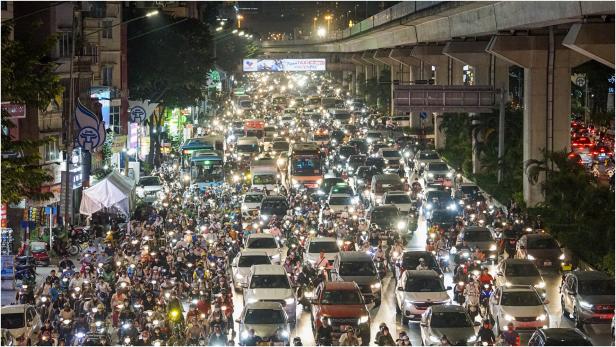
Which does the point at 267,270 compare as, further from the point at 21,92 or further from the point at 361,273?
the point at 21,92

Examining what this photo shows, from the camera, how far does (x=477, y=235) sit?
3928cm

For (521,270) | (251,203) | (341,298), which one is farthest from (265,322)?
(251,203)

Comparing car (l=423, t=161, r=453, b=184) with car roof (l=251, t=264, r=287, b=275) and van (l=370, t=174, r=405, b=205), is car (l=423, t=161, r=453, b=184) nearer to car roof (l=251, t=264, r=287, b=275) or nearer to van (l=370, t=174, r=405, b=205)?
van (l=370, t=174, r=405, b=205)

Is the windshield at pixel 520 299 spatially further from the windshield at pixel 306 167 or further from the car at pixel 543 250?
the windshield at pixel 306 167

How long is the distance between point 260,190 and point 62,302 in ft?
91.8

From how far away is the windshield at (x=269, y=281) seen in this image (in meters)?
30.7

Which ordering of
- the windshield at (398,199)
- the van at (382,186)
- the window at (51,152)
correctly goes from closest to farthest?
the window at (51,152) → the windshield at (398,199) → the van at (382,186)

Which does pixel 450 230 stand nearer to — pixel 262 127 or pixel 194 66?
pixel 194 66

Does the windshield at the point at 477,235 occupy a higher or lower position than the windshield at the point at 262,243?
higher

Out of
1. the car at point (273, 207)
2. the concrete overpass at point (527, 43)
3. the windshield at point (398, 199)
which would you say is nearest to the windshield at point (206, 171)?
the concrete overpass at point (527, 43)

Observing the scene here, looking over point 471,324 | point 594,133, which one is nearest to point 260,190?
point 471,324

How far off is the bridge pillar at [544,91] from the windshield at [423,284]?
2425cm

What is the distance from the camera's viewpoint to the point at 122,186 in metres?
44.0

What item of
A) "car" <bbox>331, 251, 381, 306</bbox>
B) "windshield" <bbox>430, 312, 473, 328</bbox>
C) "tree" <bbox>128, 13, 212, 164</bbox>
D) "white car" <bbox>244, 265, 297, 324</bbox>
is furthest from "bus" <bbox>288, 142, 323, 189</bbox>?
"windshield" <bbox>430, 312, 473, 328</bbox>
